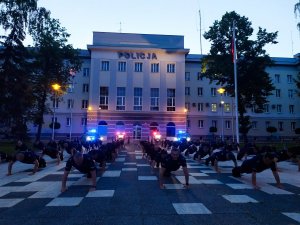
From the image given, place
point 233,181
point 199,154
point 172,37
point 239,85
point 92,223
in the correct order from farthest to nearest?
point 172,37 < point 239,85 < point 199,154 < point 233,181 < point 92,223

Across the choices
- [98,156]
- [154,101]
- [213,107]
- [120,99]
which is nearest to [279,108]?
[213,107]

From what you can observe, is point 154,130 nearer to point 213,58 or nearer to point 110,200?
point 213,58

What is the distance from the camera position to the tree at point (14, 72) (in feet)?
88.2

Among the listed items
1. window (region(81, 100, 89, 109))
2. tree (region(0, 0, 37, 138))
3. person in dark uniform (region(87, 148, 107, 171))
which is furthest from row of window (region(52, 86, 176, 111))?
person in dark uniform (region(87, 148, 107, 171))

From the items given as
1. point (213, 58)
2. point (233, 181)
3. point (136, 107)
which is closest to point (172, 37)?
point (136, 107)

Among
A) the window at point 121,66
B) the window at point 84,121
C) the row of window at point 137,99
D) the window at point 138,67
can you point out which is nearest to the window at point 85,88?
the window at point 84,121

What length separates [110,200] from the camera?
24.0ft

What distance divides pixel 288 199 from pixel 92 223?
215 inches

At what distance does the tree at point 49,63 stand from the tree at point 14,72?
2523 millimetres

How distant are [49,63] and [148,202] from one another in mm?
33428

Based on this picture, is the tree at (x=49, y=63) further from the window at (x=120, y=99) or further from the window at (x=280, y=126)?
the window at (x=280, y=126)

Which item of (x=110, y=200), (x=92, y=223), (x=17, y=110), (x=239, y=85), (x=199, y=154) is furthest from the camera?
(x=239, y=85)

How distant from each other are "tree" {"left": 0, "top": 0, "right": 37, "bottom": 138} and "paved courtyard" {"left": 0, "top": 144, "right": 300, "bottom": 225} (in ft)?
60.8

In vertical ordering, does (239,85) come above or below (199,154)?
above
